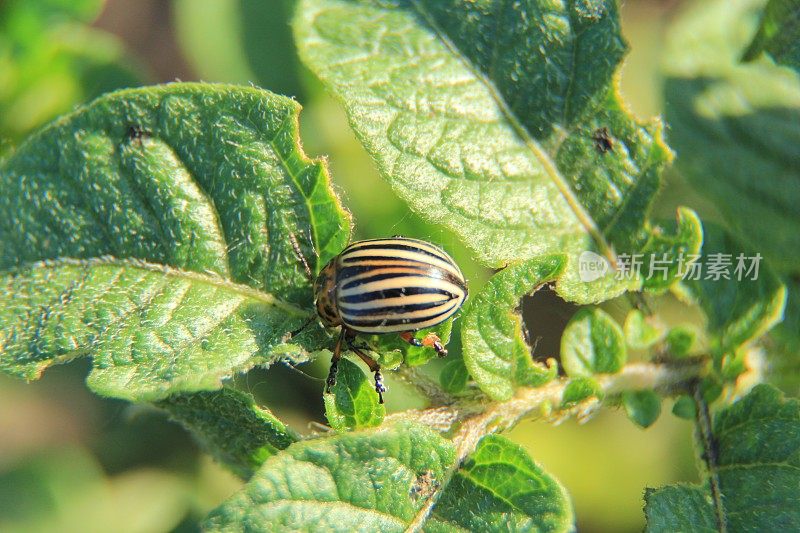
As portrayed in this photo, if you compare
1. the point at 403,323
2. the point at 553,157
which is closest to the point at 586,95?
the point at 553,157

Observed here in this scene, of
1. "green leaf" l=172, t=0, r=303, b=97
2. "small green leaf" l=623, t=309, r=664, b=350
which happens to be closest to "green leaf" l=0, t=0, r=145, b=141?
"green leaf" l=172, t=0, r=303, b=97

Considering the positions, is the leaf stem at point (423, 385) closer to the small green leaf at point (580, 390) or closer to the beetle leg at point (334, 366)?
the beetle leg at point (334, 366)

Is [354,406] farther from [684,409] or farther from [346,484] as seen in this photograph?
[684,409]

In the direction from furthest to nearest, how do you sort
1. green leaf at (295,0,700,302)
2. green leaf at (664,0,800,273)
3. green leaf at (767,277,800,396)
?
green leaf at (664,0,800,273) < green leaf at (767,277,800,396) < green leaf at (295,0,700,302)

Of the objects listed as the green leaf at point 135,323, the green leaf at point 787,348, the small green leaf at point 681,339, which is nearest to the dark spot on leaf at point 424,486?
the green leaf at point 135,323

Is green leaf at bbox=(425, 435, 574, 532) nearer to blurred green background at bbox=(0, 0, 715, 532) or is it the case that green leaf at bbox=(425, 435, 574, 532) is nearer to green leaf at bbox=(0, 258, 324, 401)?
green leaf at bbox=(0, 258, 324, 401)

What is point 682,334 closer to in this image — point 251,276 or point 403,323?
point 403,323
